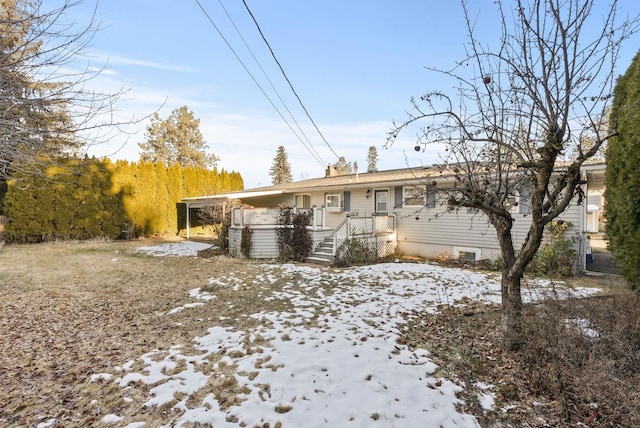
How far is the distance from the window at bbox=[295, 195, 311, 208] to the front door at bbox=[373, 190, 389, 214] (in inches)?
170

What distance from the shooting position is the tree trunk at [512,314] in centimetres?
360

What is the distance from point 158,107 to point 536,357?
540 centimetres

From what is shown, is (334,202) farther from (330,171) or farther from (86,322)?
(86,322)

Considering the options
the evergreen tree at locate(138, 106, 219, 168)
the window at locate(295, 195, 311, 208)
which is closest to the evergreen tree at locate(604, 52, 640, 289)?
the window at locate(295, 195, 311, 208)

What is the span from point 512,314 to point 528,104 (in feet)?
7.98

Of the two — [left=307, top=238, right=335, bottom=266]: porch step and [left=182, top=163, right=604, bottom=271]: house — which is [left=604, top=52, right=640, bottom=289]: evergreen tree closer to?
[left=182, top=163, right=604, bottom=271]: house

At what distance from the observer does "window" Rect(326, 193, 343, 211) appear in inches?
567

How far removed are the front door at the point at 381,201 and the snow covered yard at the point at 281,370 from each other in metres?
6.72

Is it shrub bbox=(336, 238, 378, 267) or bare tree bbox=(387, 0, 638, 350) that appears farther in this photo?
shrub bbox=(336, 238, 378, 267)

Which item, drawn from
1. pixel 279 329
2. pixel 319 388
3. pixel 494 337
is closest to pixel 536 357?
pixel 494 337

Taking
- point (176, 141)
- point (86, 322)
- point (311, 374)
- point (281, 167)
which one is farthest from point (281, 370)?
point (281, 167)

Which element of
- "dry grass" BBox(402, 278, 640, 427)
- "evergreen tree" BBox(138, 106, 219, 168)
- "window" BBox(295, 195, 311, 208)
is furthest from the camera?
"evergreen tree" BBox(138, 106, 219, 168)

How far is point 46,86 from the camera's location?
11.2ft

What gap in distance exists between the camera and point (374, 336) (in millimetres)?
4219
